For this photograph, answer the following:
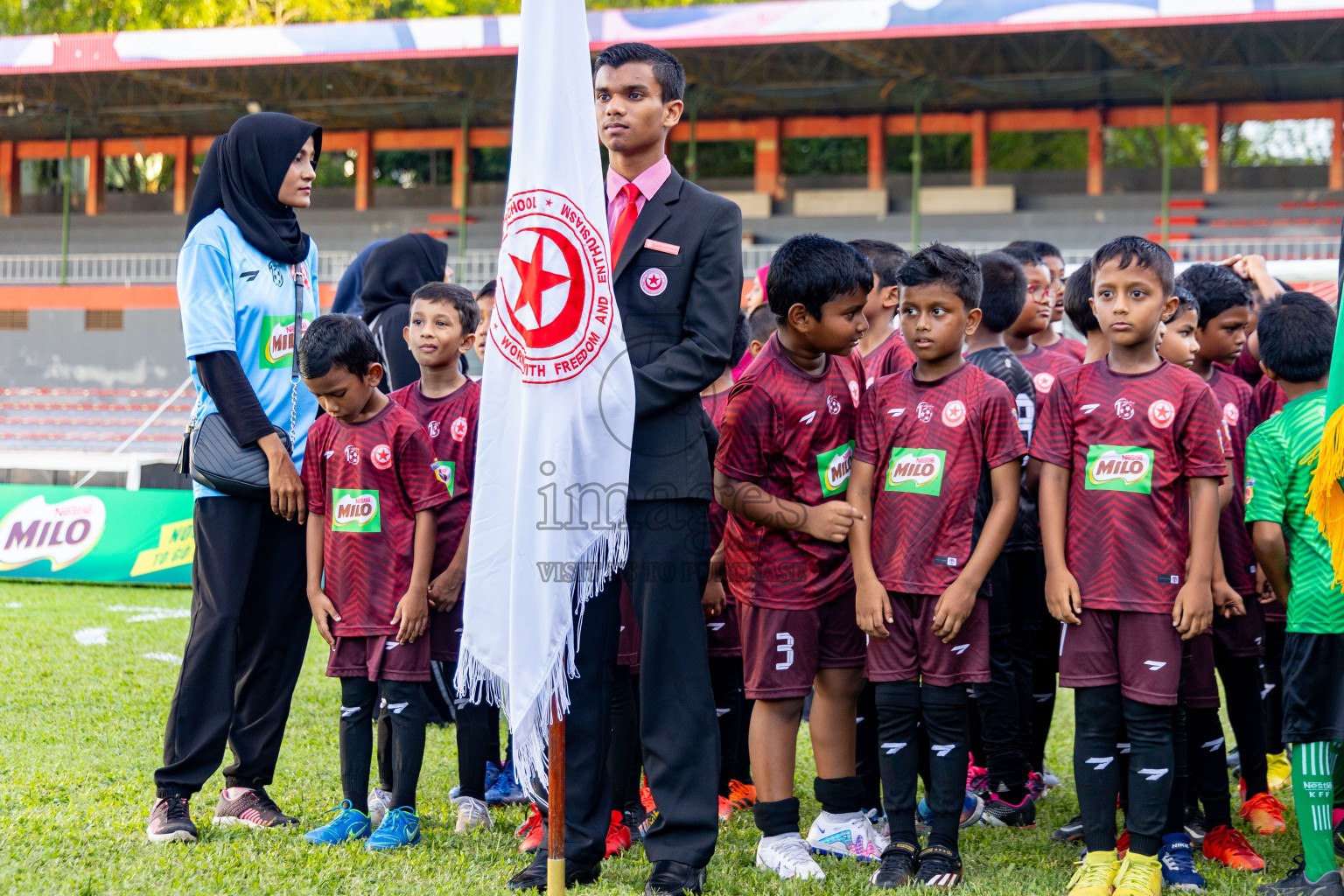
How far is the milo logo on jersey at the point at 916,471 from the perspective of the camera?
11.5 ft

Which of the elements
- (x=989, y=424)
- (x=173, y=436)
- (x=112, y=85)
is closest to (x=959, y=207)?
(x=173, y=436)

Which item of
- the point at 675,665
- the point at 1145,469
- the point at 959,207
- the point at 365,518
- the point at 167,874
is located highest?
the point at 959,207

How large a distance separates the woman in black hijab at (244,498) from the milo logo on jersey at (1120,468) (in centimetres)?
244

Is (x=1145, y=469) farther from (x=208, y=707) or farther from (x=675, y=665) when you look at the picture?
(x=208, y=707)

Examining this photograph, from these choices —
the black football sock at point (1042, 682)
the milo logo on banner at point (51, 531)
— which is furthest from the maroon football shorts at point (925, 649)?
the milo logo on banner at point (51, 531)

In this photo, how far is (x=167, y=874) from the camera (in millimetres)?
3262

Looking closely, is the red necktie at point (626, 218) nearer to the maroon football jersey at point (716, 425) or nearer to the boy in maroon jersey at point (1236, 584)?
the maroon football jersey at point (716, 425)

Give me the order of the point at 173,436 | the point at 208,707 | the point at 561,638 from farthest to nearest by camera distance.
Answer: the point at 173,436
the point at 208,707
the point at 561,638

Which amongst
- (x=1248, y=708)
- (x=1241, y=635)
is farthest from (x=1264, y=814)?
(x=1241, y=635)

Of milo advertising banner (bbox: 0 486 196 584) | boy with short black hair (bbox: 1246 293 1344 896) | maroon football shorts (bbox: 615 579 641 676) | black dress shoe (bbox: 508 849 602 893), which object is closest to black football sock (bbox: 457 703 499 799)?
maroon football shorts (bbox: 615 579 641 676)

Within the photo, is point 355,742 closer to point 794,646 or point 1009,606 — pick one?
point 794,646

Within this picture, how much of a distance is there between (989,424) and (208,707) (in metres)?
2.55

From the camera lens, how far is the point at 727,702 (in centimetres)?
435

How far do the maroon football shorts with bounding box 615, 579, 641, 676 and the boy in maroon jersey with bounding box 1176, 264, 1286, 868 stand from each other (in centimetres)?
179
